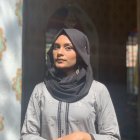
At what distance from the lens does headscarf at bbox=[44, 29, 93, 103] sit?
6.15 ft

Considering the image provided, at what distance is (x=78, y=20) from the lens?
741cm

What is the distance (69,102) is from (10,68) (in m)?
1.42

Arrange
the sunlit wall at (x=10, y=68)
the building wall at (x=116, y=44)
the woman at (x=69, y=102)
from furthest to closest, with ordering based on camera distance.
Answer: the building wall at (x=116, y=44) → the sunlit wall at (x=10, y=68) → the woman at (x=69, y=102)

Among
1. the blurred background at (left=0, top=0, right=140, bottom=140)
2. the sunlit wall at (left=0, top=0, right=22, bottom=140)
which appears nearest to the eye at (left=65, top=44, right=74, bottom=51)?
the sunlit wall at (left=0, top=0, right=22, bottom=140)

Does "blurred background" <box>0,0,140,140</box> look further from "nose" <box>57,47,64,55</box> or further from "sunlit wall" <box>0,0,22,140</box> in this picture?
"nose" <box>57,47,64,55</box>

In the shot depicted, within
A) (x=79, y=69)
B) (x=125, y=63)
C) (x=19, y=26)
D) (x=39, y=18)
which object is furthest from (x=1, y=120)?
(x=125, y=63)

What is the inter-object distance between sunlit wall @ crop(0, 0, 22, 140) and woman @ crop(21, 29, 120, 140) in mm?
1256

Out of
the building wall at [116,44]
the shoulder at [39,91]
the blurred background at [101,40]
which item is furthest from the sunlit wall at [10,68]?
the building wall at [116,44]

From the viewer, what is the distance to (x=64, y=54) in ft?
6.28

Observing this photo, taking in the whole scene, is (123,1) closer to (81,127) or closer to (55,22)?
(55,22)

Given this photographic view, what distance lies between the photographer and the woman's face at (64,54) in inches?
75.4

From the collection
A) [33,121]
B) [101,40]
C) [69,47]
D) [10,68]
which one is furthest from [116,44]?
[33,121]

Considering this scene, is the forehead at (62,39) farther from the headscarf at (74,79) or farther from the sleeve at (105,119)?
the sleeve at (105,119)

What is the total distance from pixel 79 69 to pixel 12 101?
1354 millimetres
